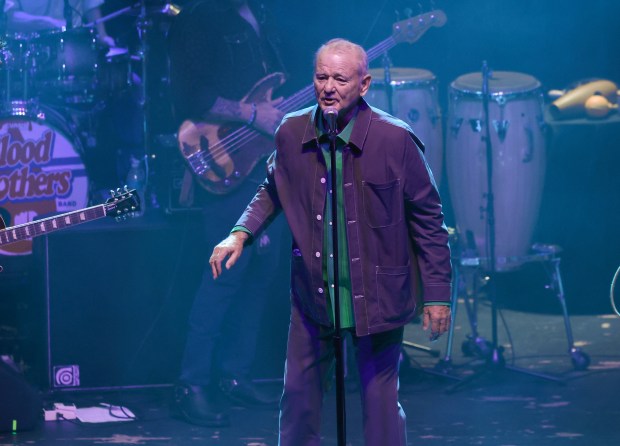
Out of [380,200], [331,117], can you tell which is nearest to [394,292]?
[380,200]

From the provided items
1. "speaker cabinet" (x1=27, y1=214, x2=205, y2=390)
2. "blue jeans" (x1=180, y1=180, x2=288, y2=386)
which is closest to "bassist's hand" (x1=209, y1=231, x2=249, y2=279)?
"blue jeans" (x1=180, y1=180, x2=288, y2=386)

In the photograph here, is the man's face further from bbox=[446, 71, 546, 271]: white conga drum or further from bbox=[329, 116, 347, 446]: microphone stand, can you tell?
bbox=[446, 71, 546, 271]: white conga drum

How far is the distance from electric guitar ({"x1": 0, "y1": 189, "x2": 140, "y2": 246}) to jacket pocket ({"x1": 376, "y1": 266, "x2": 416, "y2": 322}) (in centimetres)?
219

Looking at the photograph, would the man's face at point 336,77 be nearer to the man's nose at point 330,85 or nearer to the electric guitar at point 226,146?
the man's nose at point 330,85

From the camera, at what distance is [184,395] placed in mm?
6254

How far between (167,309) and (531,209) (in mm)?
2632

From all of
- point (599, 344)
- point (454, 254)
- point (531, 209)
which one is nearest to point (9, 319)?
point (454, 254)

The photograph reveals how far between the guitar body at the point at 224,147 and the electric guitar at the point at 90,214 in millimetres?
587

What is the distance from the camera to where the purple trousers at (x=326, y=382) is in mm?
4148

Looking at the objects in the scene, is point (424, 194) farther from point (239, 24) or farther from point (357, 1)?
point (357, 1)

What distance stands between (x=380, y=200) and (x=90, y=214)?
7.61 ft

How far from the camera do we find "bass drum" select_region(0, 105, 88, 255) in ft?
24.6

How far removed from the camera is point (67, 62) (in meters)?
8.12

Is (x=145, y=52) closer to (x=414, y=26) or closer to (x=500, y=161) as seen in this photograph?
(x=414, y=26)
